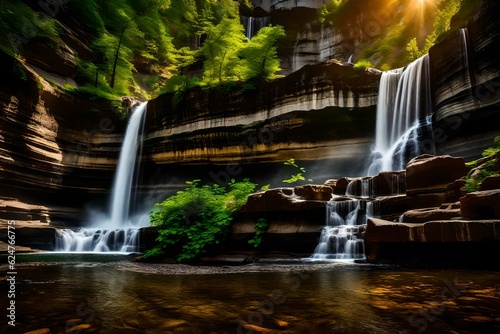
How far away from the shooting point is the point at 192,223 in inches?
345

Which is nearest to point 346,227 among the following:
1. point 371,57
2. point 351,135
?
point 351,135

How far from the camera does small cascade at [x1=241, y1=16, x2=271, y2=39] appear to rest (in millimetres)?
39656

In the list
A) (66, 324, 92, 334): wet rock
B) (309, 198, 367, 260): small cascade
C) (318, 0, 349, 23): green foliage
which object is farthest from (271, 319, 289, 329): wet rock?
(318, 0, 349, 23): green foliage

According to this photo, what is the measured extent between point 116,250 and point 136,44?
2068cm

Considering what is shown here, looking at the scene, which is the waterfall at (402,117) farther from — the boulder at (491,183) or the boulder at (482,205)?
the boulder at (482,205)

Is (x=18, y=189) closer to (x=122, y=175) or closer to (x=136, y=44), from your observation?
(x=122, y=175)

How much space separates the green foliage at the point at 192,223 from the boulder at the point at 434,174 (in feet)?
17.2

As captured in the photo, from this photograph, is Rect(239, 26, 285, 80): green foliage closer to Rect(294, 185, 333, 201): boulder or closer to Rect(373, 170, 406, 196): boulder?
Rect(373, 170, 406, 196): boulder

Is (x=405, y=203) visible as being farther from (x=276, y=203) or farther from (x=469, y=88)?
(x=469, y=88)

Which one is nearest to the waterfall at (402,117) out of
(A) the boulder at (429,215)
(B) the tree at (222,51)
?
(A) the boulder at (429,215)

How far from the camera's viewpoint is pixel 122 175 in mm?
20859

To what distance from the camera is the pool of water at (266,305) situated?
2.23 meters

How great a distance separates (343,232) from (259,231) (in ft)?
7.81

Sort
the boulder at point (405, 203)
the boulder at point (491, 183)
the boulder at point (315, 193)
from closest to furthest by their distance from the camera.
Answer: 1. the boulder at point (491, 183)
2. the boulder at point (405, 203)
3. the boulder at point (315, 193)
